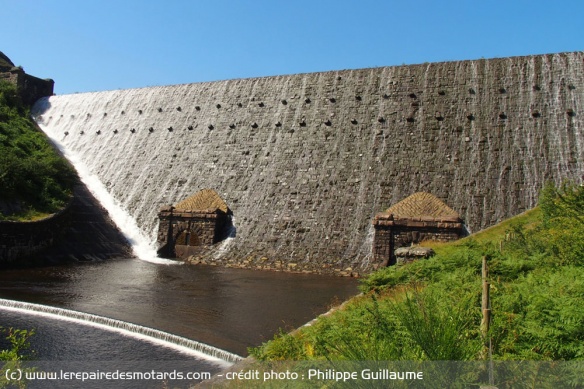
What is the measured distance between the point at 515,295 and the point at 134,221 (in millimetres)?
23134

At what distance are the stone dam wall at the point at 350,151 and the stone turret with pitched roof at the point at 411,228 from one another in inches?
32.9

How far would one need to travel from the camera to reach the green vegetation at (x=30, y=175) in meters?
21.3

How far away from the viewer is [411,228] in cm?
1986

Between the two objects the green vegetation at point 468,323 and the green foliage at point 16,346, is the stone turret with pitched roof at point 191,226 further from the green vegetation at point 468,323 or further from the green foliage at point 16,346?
the green vegetation at point 468,323

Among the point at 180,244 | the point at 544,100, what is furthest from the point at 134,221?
the point at 544,100

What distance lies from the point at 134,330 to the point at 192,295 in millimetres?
4207

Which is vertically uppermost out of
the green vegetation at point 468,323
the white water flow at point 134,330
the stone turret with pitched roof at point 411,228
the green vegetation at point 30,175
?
the green vegetation at point 30,175

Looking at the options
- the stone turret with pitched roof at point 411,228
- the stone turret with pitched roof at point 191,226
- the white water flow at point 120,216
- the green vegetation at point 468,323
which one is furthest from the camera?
the white water flow at point 120,216

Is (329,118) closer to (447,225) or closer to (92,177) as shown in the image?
(447,225)

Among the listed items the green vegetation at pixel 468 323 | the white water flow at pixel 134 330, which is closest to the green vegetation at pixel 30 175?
the white water flow at pixel 134 330

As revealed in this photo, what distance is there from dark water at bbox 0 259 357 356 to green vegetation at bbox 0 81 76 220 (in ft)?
12.0

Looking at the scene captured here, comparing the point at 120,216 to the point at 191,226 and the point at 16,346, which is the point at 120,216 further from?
the point at 16,346

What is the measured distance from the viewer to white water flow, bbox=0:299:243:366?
9.20m

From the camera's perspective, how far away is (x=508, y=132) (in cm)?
2281
